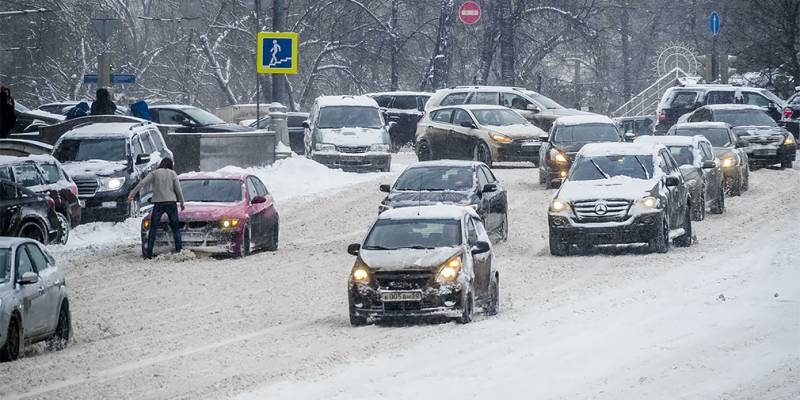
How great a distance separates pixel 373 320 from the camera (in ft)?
59.2

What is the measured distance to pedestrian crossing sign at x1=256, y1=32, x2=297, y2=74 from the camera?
35.0 meters

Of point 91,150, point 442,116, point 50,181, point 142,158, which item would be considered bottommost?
point 50,181

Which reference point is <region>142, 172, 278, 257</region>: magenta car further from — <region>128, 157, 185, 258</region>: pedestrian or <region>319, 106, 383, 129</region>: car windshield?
<region>319, 106, 383, 129</region>: car windshield

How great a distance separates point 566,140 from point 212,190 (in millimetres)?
10442

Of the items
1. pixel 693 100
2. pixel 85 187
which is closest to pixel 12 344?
pixel 85 187

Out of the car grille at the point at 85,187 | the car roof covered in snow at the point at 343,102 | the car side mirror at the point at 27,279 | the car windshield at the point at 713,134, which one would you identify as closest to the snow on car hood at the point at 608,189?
the car grille at the point at 85,187

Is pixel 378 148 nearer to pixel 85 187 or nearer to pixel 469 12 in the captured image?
pixel 85 187

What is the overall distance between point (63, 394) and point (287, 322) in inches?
200

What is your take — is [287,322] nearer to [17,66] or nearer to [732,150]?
[732,150]

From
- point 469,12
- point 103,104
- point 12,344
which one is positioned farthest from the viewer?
point 469,12

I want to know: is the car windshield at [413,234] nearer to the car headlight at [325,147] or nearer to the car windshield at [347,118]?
the car headlight at [325,147]

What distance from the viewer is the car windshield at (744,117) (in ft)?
129

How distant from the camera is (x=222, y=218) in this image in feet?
82.0

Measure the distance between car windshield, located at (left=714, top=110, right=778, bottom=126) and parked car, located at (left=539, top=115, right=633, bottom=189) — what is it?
15.1 ft
